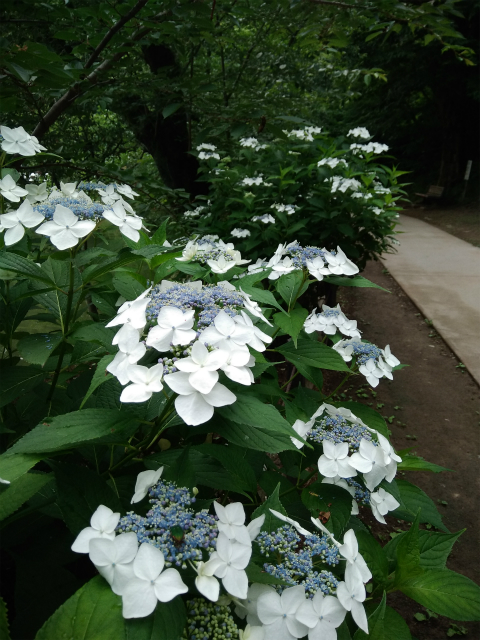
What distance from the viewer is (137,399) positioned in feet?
2.32

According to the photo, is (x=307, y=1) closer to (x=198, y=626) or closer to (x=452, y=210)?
(x=198, y=626)

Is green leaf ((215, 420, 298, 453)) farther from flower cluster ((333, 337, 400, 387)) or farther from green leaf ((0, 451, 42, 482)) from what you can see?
flower cluster ((333, 337, 400, 387))

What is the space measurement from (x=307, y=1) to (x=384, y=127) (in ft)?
51.9

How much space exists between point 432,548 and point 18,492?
36.0 inches

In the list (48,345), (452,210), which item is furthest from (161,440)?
(452,210)

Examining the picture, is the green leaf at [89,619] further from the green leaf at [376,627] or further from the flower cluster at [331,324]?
the flower cluster at [331,324]

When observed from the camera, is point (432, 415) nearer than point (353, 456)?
No

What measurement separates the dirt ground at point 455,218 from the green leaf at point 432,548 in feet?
30.1

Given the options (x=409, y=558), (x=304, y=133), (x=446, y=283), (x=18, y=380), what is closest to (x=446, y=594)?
(x=409, y=558)

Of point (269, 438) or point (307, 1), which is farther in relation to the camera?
point (307, 1)

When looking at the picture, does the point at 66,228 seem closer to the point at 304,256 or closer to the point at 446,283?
the point at 304,256

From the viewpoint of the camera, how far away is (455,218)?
485 inches

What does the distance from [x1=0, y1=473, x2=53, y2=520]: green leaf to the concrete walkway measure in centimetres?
344

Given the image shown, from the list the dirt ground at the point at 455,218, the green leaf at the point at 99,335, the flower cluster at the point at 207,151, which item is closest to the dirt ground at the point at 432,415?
the green leaf at the point at 99,335
